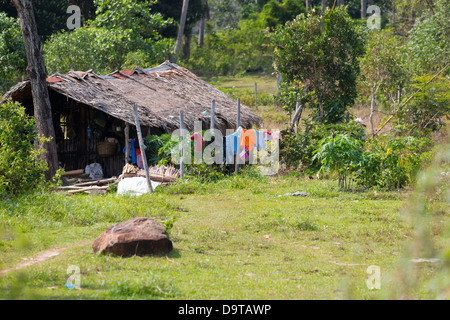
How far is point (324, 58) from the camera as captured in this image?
1445 cm

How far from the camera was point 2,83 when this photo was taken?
21344 millimetres

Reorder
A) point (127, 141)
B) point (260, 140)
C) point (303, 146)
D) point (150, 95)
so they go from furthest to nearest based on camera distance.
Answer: point (150, 95)
point (303, 146)
point (260, 140)
point (127, 141)

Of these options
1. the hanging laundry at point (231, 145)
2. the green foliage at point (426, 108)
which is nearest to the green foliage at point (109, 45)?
the hanging laundry at point (231, 145)

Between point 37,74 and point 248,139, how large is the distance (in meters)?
5.16

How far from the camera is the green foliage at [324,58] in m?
14.5

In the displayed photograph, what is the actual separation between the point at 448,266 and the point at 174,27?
28936mm

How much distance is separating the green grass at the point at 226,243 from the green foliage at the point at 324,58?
3800mm

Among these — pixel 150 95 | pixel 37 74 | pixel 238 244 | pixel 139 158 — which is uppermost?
pixel 37 74

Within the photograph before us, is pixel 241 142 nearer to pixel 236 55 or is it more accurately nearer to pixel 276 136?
pixel 276 136

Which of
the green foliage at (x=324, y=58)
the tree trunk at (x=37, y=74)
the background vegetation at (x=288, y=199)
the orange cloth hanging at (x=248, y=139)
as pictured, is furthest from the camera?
the green foliage at (x=324, y=58)

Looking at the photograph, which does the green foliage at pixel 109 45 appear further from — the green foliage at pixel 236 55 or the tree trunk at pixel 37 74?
the green foliage at pixel 236 55

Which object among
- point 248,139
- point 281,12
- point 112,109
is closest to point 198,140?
point 248,139
